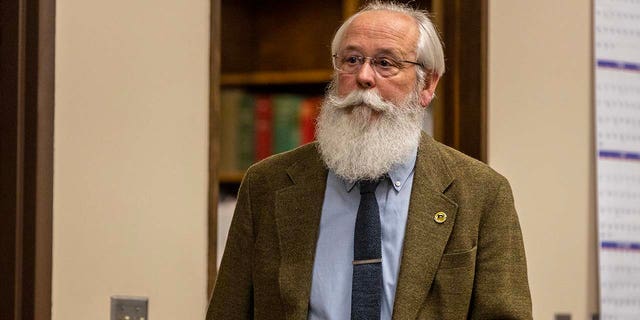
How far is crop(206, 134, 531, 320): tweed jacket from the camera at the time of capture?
1.74 meters

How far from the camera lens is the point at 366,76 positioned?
1801mm

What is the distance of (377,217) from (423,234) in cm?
9

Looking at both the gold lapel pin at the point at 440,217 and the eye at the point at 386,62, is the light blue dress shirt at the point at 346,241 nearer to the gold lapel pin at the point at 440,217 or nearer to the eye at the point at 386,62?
the gold lapel pin at the point at 440,217

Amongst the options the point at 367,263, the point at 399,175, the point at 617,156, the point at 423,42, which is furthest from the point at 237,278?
the point at 617,156

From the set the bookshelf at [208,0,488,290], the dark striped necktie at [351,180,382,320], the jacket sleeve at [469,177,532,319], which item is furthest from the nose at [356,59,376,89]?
the bookshelf at [208,0,488,290]

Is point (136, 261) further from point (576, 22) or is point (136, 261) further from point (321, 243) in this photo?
point (576, 22)

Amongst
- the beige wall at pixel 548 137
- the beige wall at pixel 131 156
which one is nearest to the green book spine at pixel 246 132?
the beige wall at pixel 131 156

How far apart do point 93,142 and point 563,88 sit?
1.22 metres

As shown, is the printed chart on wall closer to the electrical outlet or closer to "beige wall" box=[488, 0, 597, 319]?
"beige wall" box=[488, 0, 597, 319]

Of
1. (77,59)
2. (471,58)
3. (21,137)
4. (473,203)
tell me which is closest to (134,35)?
(77,59)

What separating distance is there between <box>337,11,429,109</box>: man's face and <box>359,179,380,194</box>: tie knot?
0.16 m

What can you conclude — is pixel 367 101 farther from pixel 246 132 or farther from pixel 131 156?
pixel 246 132

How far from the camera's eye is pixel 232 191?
2.99 meters

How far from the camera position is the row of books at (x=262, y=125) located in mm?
2992
